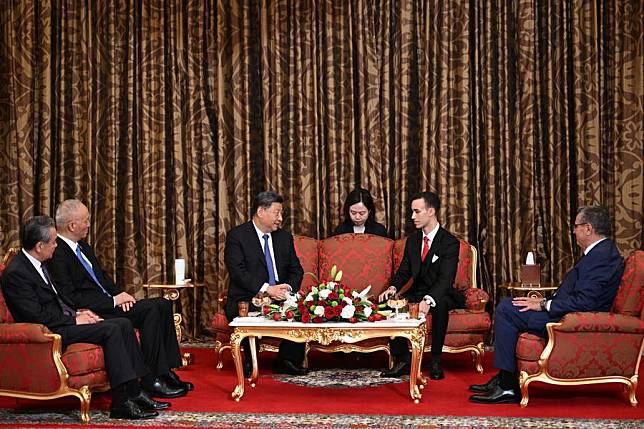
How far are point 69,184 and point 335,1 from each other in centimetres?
323

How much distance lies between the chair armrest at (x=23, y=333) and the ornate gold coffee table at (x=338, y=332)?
4.08ft

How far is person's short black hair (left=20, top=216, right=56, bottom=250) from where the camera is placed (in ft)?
19.2

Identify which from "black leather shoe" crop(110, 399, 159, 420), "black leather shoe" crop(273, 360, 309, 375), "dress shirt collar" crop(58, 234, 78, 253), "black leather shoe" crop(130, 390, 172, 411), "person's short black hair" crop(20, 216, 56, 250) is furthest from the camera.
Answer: "black leather shoe" crop(273, 360, 309, 375)

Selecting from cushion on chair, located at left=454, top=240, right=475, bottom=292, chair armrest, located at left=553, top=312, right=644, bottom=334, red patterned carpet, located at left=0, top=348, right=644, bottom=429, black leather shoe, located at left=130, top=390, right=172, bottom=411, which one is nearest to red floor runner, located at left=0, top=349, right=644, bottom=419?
red patterned carpet, located at left=0, top=348, right=644, bottom=429

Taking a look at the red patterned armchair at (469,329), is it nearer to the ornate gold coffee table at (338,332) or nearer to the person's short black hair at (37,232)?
the ornate gold coffee table at (338,332)

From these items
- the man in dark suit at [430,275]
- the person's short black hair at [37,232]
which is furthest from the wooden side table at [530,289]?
the person's short black hair at [37,232]

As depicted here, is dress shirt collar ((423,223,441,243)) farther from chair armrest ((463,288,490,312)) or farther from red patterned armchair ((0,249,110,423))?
red patterned armchair ((0,249,110,423))

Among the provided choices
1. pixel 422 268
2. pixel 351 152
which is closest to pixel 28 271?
pixel 422 268

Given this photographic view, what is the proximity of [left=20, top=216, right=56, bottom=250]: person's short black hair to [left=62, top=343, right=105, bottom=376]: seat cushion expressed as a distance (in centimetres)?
69

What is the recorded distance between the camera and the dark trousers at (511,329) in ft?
20.3

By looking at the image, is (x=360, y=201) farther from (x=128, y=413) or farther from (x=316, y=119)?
(x=128, y=413)

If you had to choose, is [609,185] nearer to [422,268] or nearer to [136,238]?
[422,268]

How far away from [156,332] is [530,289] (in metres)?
3.30

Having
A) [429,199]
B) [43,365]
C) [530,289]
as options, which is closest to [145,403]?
[43,365]
